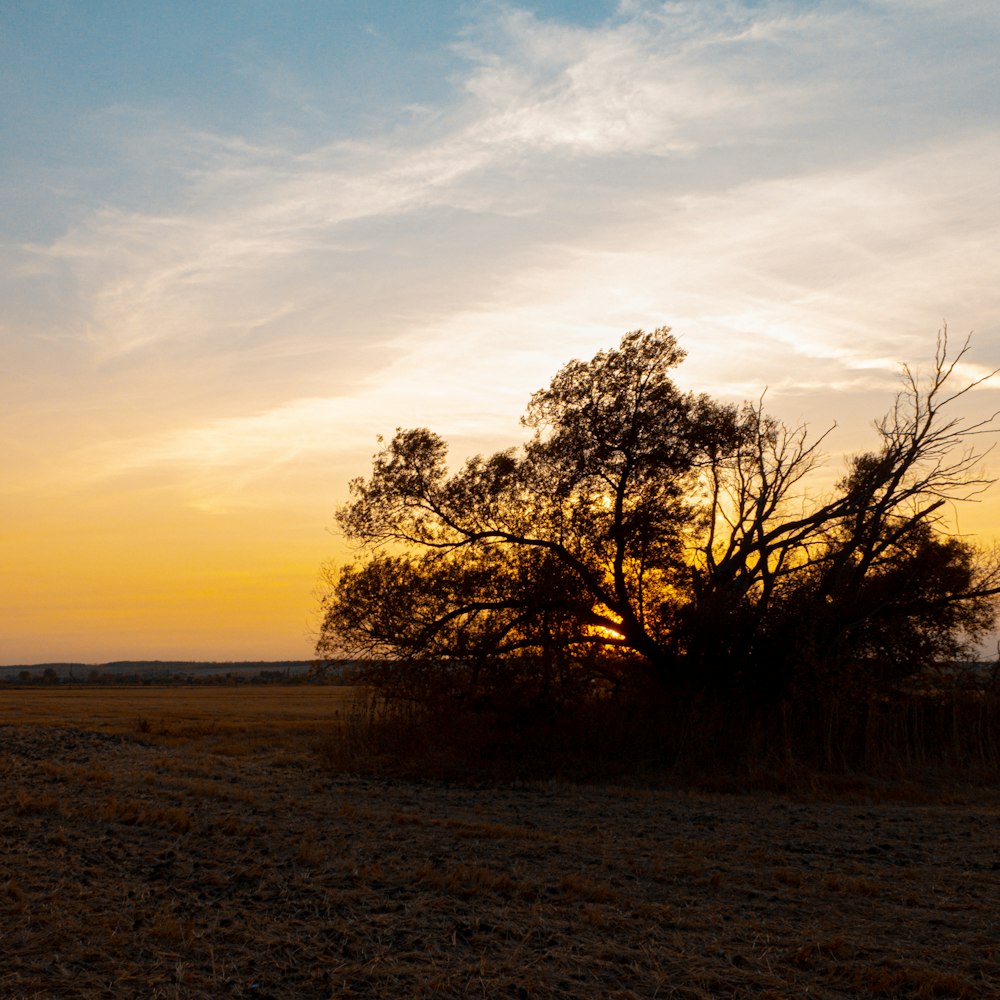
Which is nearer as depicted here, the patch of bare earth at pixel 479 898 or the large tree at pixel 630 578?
the patch of bare earth at pixel 479 898

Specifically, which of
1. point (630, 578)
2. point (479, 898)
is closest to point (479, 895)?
point (479, 898)

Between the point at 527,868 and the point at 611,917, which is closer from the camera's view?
the point at 611,917

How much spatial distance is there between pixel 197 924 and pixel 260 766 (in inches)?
505

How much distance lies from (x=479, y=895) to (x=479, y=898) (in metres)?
0.07

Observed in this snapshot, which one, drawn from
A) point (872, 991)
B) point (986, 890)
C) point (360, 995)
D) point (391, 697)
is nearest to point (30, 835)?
point (360, 995)

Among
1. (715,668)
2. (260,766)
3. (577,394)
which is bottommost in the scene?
(260,766)

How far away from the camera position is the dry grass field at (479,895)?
6.86 metres

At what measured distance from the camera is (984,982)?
677 centimetres

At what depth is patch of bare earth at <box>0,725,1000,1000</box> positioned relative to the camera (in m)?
6.85

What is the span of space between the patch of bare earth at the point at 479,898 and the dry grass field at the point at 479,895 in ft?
0.10

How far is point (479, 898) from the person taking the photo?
358 inches

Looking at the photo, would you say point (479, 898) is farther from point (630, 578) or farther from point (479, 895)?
point (630, 578)

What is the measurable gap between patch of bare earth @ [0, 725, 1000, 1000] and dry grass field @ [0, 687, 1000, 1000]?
1.2 inches

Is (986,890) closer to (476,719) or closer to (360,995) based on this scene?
(360,995)
